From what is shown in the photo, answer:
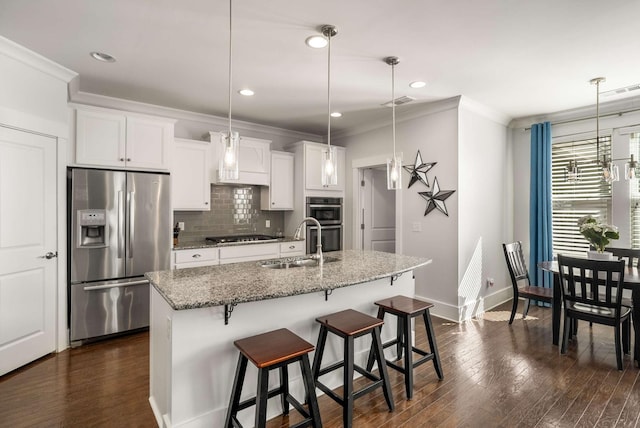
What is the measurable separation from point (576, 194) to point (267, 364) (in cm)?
471

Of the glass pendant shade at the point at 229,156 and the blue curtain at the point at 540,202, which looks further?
the blue curtain at the point at 540,202

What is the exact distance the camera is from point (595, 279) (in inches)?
109

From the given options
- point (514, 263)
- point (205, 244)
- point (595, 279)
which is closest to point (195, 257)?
point (205, 244)

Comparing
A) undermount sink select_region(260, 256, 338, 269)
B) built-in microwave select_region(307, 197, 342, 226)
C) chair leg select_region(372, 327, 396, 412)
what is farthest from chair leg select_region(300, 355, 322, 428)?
built-in microwave select_region(307, 197, 342, 226)

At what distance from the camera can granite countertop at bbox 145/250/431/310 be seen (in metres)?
1.69

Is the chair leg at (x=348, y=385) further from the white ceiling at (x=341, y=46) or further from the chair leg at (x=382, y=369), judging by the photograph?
the white ceiling at (x=341, y=46)

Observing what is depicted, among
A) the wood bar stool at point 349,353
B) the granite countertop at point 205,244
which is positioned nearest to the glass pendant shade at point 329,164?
the wood bar stool at point 349,353

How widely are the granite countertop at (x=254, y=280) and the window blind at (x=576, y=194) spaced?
117 inches

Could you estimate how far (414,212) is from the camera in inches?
171

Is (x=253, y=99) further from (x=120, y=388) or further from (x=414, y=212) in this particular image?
(x=120, y=388)

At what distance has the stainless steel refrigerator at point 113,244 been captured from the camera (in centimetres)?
319

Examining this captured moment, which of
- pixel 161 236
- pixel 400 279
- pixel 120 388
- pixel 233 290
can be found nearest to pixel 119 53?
pixel 161 236

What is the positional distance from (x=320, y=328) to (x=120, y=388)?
5.31ft

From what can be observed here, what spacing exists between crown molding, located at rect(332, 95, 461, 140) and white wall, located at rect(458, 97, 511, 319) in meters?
0.13
